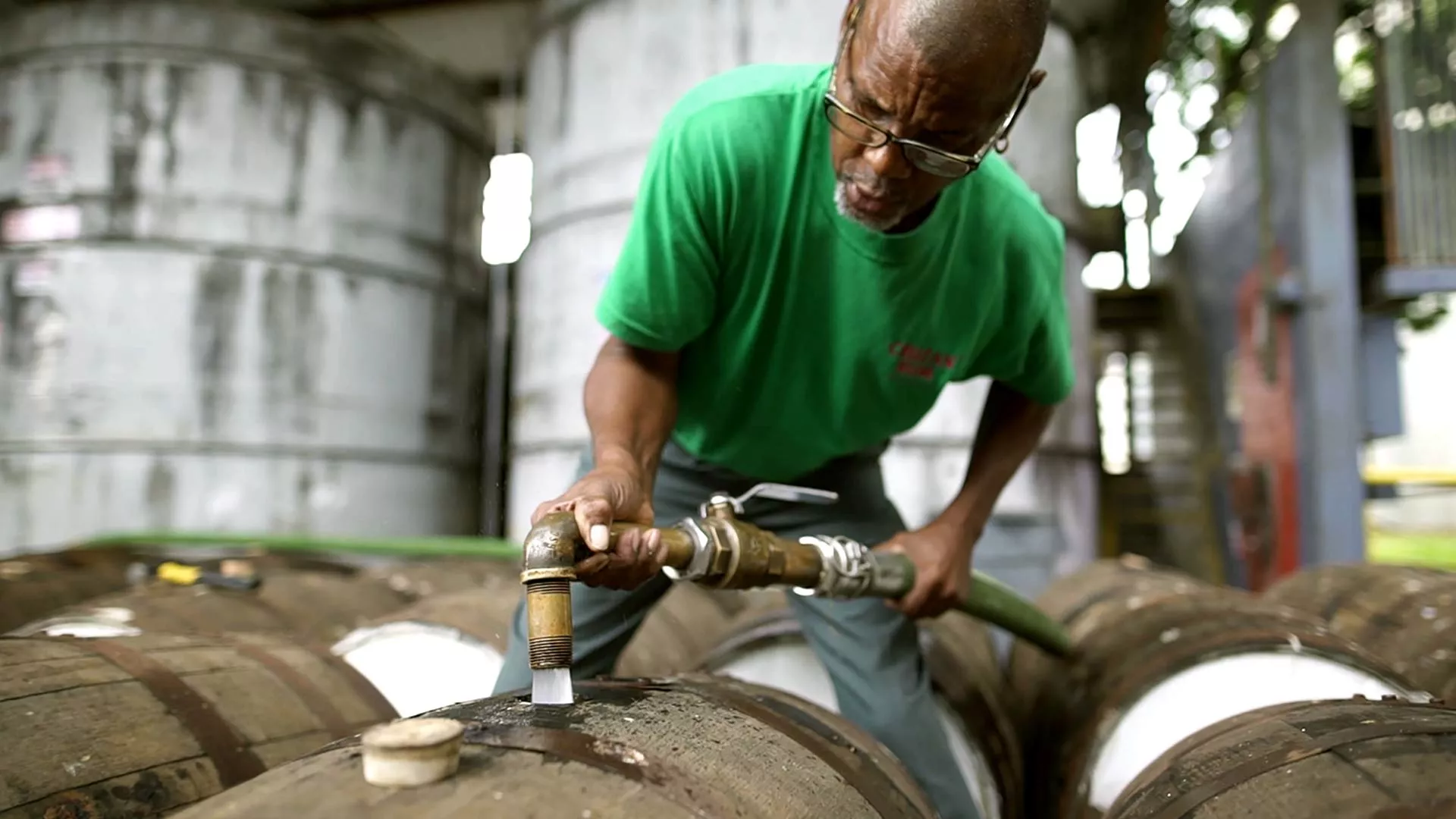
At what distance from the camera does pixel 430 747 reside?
3.56ft

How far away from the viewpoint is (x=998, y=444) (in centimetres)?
253

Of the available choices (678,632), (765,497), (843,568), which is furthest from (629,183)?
(843,568)

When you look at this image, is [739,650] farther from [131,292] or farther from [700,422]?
[131,292]

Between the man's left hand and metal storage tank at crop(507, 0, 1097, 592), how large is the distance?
3.66 meters

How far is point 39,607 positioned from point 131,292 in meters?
4.65

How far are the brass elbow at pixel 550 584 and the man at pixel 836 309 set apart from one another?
70 mm

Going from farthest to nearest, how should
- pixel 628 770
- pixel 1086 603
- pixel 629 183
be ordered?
pixel 629 183 < pixel 1086 603 < pixel 628 770

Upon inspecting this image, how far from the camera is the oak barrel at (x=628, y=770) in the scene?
108cm

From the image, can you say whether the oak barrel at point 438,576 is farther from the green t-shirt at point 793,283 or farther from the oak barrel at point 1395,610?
the oak barrel at point 1395,610

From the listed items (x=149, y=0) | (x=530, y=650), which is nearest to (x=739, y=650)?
(x=530, y=650)

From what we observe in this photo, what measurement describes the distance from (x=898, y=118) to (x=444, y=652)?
172 cm

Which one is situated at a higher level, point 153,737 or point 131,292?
point 131,292

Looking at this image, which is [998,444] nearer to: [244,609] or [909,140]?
[909,140]

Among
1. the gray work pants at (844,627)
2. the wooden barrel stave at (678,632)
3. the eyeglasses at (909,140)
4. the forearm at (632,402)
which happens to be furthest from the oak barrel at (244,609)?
the eyeglasses at (909,140)
